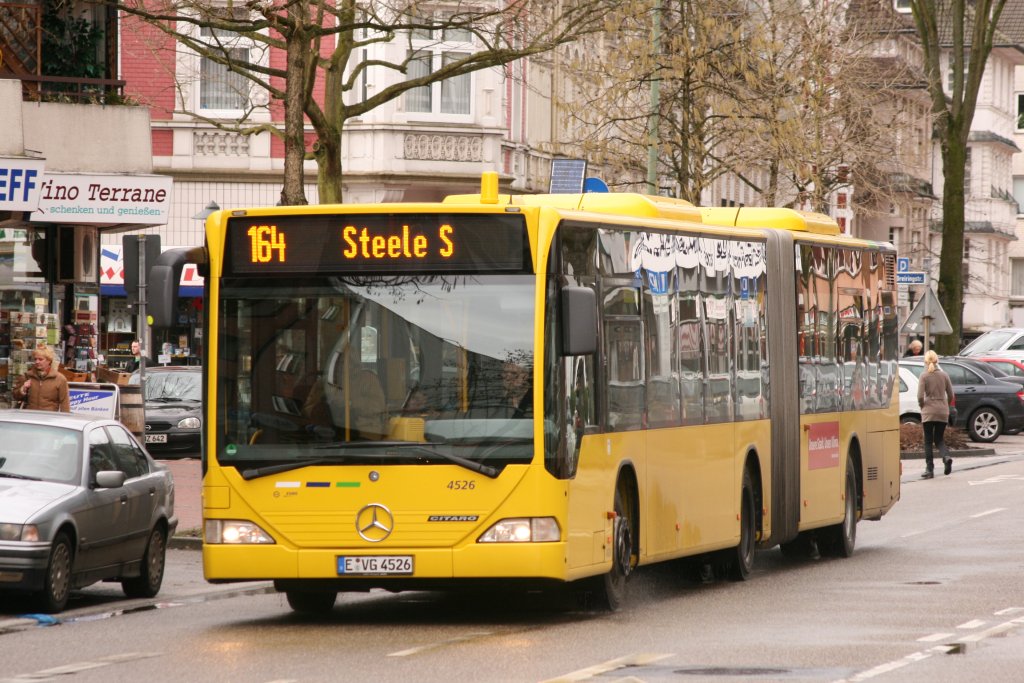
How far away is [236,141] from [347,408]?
106 ft

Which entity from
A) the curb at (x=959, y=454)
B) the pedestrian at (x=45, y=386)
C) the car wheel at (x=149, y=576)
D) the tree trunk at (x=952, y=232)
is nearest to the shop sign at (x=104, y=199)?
the pedestrian at (x=45, y=386)

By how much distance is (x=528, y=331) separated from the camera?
13305mm

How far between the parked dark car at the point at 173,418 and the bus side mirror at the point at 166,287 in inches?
753

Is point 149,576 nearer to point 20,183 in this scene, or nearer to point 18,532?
point 18,532

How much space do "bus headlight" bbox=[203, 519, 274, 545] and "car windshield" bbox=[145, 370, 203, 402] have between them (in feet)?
67.5

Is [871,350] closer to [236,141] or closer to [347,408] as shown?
[347,408]

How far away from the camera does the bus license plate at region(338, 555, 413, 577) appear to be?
13289 mm

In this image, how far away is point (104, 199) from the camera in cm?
2692

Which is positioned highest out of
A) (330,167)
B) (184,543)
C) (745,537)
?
(330,167)

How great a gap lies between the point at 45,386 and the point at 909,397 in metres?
22.2

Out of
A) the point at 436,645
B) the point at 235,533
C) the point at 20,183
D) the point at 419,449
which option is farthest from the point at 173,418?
the point at 436,645

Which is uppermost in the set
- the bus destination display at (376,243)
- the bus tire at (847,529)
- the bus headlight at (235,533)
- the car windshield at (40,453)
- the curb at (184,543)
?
the bus destination display at (376,243)

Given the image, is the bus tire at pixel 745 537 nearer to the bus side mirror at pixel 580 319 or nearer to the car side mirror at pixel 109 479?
the bus side mirror at pixel 580 319

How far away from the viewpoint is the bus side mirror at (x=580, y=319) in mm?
13141
